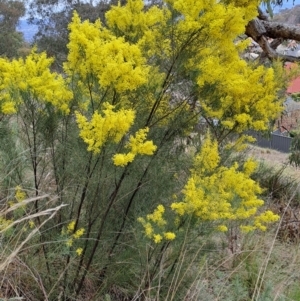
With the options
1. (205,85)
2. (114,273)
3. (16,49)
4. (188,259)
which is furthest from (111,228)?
(16,49)

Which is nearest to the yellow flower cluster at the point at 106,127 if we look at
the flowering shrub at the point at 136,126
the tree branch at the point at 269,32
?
the flowering shrub at the point at 136,126

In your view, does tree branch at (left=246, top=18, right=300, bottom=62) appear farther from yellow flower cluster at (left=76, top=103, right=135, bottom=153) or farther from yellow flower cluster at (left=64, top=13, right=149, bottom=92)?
yellow flower cluster at (left=76, top=103, right=135, bottom=153)

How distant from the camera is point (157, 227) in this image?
266 cm

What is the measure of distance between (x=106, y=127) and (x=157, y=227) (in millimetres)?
627

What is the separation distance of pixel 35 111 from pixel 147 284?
3.81 feet

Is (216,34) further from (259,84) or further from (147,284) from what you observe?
(147,284)

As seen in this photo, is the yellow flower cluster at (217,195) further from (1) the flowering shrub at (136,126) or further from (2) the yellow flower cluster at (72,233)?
(2) the yellow flower cluster at (72,233)

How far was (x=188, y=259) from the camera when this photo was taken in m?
2.95

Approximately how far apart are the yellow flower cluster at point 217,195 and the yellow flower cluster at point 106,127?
1.52 feet

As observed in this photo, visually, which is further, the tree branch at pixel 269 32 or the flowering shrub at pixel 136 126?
the tree branch at pixel 269 32

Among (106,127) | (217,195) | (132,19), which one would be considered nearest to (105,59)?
(106,127)

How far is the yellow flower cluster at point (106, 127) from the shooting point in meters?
2.33

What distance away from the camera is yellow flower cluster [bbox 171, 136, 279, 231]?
101 inches

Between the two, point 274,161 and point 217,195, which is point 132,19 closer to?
point 217,195
